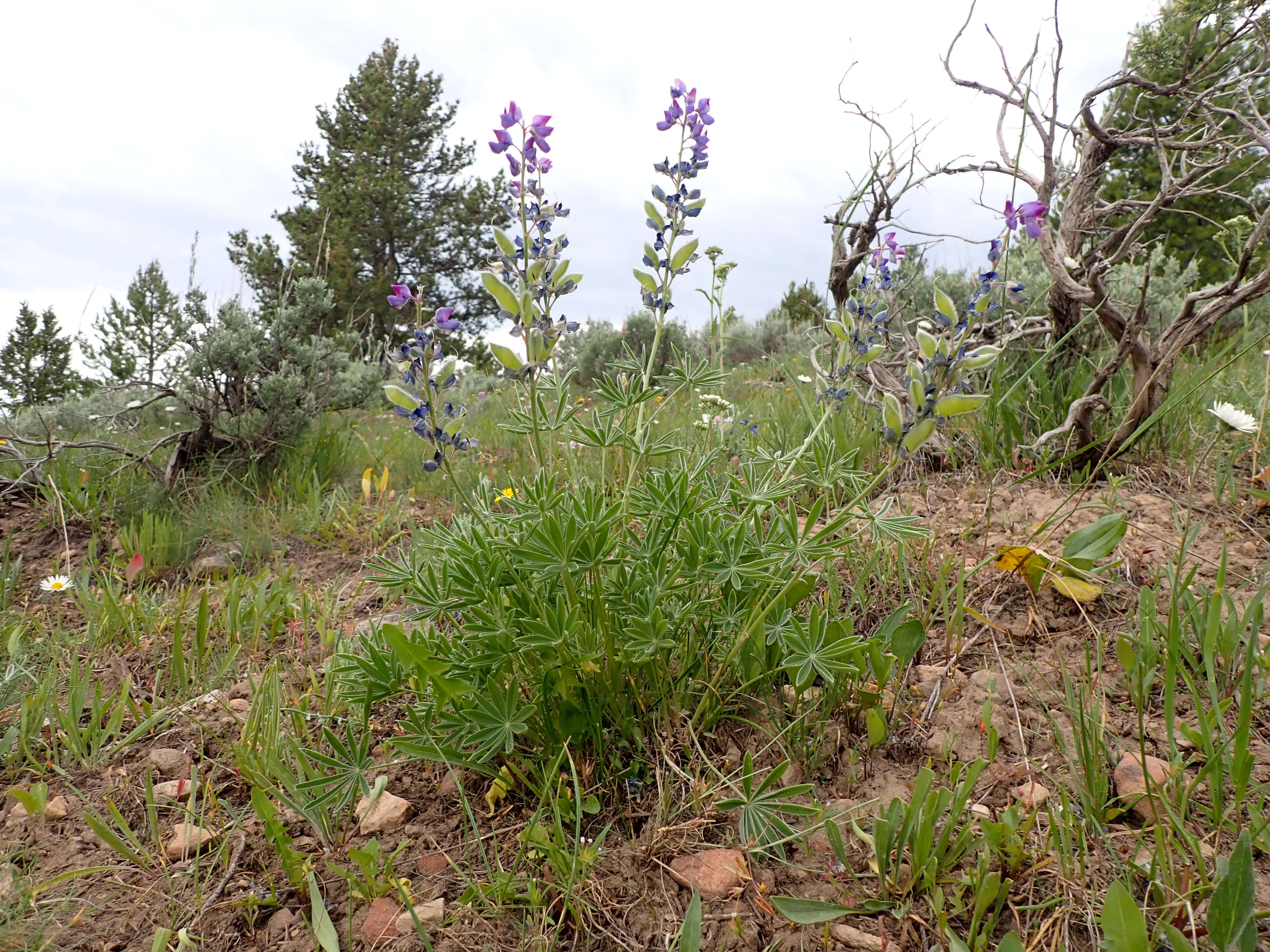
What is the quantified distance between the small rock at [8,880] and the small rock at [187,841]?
11.7 inches

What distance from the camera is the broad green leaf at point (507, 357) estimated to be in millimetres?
1660

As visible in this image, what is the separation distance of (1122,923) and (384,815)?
5.01ft

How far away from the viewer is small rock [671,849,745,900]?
1594 mm

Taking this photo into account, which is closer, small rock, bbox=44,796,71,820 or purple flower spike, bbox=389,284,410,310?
purple flower spike, bbox=389,284,410,310

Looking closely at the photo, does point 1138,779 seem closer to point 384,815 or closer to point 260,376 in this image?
point 384,815

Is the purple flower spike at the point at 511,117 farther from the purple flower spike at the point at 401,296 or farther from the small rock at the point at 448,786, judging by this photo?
the small rock at the point at 448,786

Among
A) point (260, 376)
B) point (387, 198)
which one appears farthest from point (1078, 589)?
point (387, 198)

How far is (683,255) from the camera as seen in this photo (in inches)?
77.2

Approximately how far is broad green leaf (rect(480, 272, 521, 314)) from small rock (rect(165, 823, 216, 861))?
1416 millimetres

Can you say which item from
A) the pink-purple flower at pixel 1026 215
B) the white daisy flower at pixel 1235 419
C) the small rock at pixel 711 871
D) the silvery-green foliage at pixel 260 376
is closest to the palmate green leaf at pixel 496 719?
the small rock at pixel 711 871

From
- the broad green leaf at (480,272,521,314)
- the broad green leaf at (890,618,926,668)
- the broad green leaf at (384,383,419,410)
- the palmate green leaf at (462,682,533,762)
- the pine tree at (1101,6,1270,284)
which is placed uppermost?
the pine tree at (1101,6,1270,284)

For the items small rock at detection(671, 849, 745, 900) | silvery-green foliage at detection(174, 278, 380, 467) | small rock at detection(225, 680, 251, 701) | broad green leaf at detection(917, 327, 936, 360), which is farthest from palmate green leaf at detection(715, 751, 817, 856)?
silvery-green foliage at detection(174, 278, 380, 467)

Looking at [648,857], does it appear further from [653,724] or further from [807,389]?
[807,389]

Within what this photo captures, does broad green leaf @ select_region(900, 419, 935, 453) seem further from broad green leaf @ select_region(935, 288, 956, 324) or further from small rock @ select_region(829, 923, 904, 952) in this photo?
small rock @ select_region(829, 923, 904, 952)
